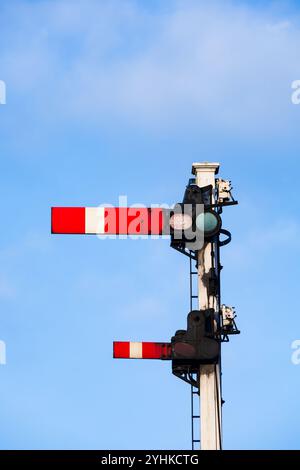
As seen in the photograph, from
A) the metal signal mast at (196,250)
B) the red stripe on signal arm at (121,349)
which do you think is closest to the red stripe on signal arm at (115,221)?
the metal signal mast at (196,250)

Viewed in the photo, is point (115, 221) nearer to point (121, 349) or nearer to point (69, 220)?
point (69, 220)

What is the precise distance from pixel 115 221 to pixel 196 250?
6.74 feet

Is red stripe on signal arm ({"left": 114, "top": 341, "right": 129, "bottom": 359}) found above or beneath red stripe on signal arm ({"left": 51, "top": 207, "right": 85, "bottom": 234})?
beneath

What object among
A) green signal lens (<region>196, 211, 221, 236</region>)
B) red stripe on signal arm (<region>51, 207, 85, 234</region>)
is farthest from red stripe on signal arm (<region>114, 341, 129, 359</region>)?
green signal lens (<region>196, 211, 221, 236</region>)

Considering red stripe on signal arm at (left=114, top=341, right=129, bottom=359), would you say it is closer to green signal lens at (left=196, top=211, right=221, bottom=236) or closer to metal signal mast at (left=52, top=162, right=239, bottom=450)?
metal signal mast at (left=52, top=162, right=239, bottom=450)

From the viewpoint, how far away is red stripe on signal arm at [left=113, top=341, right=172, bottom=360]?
109ft

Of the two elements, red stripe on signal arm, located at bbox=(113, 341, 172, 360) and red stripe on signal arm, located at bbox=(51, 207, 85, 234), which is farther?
red stripe on signal arm, located at bbox=(51, 207, 85, 234)

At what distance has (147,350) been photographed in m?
33.4

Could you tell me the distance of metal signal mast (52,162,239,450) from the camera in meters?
33.2

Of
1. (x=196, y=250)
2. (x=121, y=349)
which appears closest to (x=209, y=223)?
(x=196, y=250)

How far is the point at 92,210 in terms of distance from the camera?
34281 millimetres
